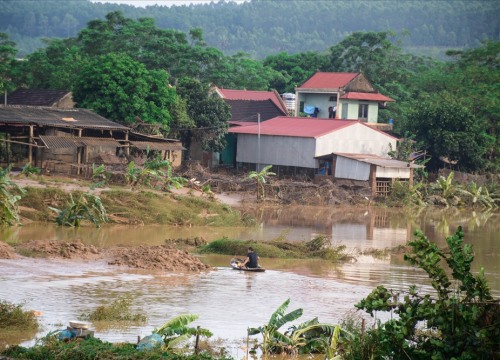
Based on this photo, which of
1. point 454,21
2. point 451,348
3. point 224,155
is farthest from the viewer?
point 454,21

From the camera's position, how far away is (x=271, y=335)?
16859mm

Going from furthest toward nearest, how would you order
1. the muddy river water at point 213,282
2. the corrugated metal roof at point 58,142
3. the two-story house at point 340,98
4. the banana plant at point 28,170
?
the two-story house at point 340,98 → the corrugated metal roof at point 58,142 → the banana plant at point 28,170 → the muddy river water at point 213,282

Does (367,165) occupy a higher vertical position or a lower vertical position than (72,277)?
higher

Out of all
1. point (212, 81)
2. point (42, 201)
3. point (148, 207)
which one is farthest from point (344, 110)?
point (42, 201)

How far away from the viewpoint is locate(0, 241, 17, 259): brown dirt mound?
24.0 meters

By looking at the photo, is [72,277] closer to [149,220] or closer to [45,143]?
[149,220]

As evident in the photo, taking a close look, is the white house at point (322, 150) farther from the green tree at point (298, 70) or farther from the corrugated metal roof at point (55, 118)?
the green tree at point (298, 70)

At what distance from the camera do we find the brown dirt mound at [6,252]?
2402 centimetres

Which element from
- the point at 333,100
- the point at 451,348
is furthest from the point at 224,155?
the point at 451,348

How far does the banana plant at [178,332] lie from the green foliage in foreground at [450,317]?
143 inches

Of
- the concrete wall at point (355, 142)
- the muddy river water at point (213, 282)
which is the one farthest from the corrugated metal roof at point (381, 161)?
the muddy river water at point (213, 282)

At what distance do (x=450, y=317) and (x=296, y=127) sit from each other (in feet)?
122

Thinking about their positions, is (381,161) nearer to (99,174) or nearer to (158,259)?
(99,174)

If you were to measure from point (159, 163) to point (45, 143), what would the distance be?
495 centimetres
